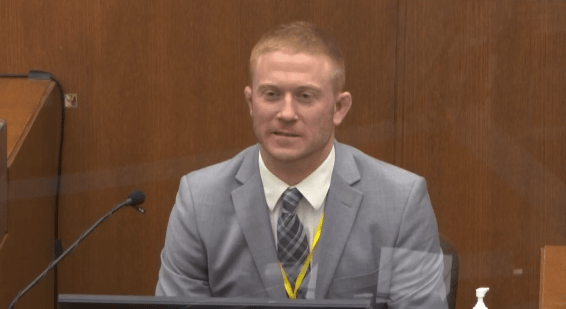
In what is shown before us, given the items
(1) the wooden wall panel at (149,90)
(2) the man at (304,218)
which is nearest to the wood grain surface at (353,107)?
(1) the wooden wall panel at (149,90)

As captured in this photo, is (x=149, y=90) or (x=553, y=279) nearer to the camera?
(x=553, y=279)

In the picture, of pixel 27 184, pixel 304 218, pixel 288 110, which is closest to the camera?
pixel 288 110

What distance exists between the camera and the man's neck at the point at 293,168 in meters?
1.55

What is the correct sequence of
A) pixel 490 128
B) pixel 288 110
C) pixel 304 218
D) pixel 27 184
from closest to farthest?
pixel 288 110 → pixel 304 218 → pixel 27 184 → pixel 490 128

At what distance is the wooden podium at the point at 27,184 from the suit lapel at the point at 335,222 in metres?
0.76

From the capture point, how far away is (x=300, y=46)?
5.02 ft

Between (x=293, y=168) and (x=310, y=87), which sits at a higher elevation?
(x=310, y=87)

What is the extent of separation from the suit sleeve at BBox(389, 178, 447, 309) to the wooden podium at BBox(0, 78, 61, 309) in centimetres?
90

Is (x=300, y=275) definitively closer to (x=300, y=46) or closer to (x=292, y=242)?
(x=292, y=242)

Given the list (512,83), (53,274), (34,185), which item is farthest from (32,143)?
(512,83)

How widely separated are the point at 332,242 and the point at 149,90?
1.18m

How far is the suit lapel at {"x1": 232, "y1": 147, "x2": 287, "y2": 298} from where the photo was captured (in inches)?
59.6

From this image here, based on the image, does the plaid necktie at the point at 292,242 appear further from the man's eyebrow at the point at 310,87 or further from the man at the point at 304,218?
the man's eyebrow at the point at 310,87

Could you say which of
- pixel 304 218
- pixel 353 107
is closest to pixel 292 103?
pixel 304 218
